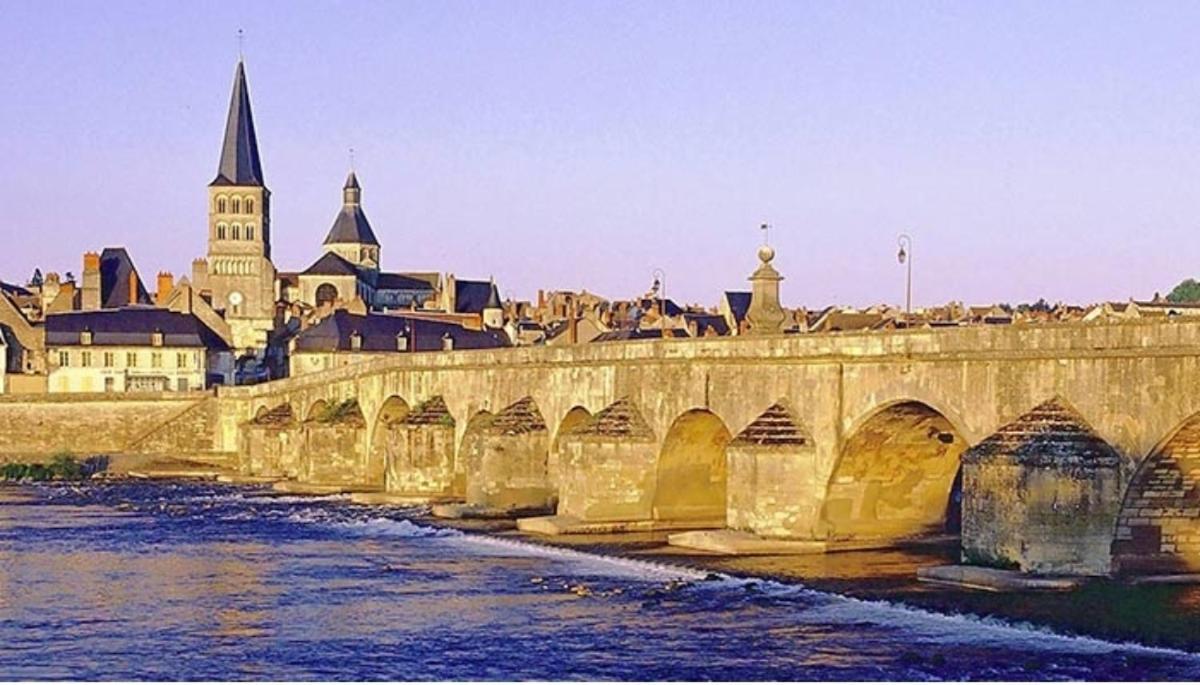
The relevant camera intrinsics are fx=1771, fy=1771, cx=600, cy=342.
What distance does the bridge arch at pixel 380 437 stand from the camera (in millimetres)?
59812

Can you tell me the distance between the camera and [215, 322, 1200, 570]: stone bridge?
27922 millimetres

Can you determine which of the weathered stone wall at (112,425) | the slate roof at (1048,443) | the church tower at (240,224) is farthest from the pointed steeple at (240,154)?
the slate roof at (1048,443)

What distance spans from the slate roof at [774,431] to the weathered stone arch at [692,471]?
3.88 meters

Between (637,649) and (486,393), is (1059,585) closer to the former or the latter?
(637,649)

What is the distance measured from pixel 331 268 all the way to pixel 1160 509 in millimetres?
100290

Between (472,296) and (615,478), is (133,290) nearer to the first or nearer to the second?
(472,296)

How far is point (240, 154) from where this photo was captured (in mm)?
114625

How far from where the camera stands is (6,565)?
3497 centimetres

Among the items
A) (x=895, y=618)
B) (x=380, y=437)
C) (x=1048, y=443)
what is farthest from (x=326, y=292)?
(x=895, y=618)

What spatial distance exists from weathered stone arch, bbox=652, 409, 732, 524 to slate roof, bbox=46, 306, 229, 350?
4993 centimetres

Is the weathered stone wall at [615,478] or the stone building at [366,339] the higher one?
the stone building at [366,339]

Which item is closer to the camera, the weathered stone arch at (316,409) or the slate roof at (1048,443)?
the slate roof at (1048,443)

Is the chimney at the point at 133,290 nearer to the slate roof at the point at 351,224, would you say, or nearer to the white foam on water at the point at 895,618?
the slate roof at the point at 351,224

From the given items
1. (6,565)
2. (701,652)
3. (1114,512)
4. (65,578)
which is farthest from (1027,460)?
(6,565)
